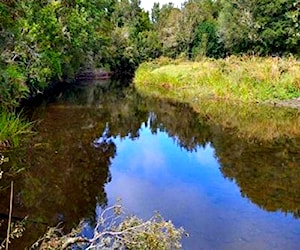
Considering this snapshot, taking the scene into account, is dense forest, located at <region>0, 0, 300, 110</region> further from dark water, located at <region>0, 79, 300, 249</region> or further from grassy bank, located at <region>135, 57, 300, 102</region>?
grassy bank, located at <region>135, 57, 300, 102</region>

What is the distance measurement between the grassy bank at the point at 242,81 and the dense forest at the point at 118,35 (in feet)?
20.8

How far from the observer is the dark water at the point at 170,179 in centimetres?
699

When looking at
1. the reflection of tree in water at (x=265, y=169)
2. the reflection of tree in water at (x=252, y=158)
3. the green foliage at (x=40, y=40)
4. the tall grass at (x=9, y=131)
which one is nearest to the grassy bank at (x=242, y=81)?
the reflection of tree in water at (x=252, y=158)

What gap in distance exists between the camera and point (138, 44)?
4534 cm

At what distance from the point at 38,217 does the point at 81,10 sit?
20.6 metres

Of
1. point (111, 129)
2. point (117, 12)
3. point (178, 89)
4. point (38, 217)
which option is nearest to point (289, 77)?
point (178, 89)

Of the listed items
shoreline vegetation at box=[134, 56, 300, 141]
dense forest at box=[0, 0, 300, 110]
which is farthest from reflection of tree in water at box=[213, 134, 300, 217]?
dense forest at box=[0, 0, 300, 110]

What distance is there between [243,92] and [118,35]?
24512mm

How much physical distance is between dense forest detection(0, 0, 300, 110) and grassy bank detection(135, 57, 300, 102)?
635 cm

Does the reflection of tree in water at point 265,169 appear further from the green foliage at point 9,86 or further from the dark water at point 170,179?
the green foliage at point 9,86

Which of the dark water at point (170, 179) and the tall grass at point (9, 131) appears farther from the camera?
the tall grass at point (9, 131)

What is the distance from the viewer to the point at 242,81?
21.9m

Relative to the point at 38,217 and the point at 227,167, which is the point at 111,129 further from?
the point at 38,217

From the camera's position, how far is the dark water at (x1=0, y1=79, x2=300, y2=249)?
6988mm
